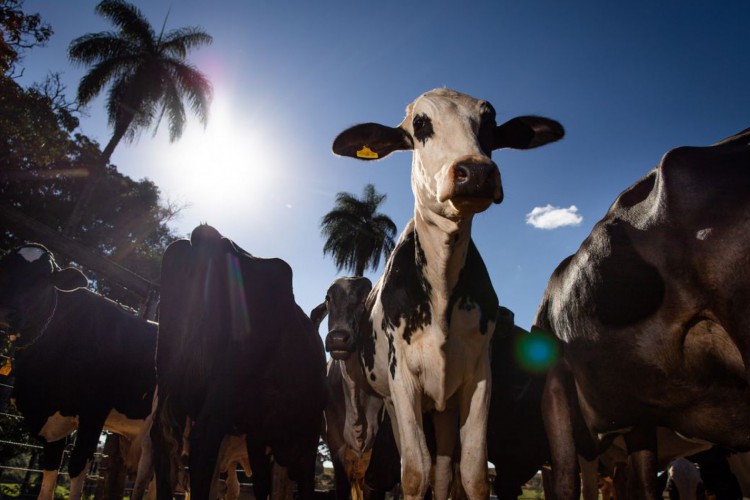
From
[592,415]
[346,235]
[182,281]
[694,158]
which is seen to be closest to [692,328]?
[694,158]

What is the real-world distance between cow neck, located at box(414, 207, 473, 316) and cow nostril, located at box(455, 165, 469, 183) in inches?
24.6

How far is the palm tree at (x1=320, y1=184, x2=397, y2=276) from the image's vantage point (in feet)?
99.0

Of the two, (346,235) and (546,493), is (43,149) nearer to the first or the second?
(346,235)

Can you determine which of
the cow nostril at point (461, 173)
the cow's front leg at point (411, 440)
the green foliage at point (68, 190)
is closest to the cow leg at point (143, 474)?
the cow's front leg at point (411, 440)

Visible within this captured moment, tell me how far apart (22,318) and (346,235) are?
24381mm

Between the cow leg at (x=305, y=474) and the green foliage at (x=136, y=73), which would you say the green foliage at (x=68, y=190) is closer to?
the green foliage at (x=136, y=73)

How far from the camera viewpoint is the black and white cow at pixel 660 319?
240 centimetres

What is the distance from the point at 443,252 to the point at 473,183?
2.89 feet

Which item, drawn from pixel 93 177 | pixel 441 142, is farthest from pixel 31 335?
pixel 93 177

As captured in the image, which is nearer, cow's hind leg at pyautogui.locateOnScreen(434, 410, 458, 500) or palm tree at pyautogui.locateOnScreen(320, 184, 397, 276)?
cow's hind leg at pyautogui.locateOnScreen(434, 410, 458, 500)

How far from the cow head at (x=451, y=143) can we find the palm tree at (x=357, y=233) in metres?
25.2

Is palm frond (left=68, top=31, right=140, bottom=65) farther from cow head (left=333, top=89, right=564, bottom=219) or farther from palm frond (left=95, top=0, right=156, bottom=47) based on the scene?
cow head (left=333, top=89, right=564, bottom=219)

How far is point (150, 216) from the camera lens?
26.5 metres

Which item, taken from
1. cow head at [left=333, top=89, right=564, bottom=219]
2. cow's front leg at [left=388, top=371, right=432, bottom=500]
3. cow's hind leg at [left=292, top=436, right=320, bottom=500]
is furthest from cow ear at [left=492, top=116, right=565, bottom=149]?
cow's hind leg at [left=292, top=436, right=320, bottom=500]
